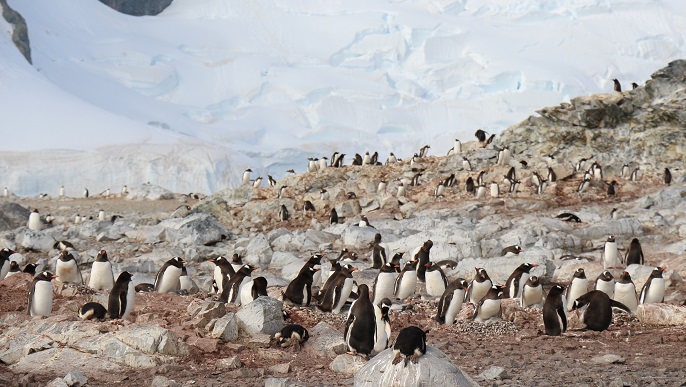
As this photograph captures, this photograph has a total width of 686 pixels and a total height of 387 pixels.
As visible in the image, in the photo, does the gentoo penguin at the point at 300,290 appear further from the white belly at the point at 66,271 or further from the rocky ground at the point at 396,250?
the white belly at the point at 66,271

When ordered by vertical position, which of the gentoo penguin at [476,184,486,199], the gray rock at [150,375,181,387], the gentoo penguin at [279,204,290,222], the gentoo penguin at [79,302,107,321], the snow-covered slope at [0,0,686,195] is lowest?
the gray rock at [150,375,181,387]

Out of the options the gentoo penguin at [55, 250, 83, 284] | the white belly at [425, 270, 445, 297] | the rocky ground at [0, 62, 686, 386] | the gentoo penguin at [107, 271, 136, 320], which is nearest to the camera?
the rocky ground at [0, 62, 686, 386]

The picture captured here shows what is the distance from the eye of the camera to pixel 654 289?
8.83 metres

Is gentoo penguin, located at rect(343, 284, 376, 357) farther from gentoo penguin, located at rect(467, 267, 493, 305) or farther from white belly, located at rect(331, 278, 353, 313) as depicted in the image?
gentoo penguin, located at rect(467, 267, 493, 305)

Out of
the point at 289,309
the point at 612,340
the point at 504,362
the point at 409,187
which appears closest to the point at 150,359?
the point at 289,309

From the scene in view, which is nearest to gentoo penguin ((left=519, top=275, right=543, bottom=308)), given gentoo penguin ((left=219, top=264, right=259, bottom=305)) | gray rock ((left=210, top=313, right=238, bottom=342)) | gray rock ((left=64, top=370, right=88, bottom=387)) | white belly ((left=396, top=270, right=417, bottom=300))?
white belly ((left=396, top=270, right=417, bottom=300))

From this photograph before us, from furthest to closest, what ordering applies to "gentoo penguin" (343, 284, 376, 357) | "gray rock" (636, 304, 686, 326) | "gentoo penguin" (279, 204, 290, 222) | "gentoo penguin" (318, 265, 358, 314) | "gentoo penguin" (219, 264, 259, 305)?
1. "gentoo penguin" (279, 204, 290, 222)
2. "gentoo penguin" (219, 264, 259, 305)
3. "gentoo penguin" (318, 265, 358, 314)
4. "gray rock" (636, 304, 686, 326)
5. "gentoo penguin" (343, 284, 376, 357)

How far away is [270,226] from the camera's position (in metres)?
19.5

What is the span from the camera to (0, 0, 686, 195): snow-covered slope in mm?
48562

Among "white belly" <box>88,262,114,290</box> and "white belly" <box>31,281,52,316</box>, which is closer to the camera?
"white belly" <box>31,281,52,316</box>

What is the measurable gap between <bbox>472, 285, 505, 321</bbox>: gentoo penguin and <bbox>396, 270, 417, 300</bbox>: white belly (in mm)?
1851

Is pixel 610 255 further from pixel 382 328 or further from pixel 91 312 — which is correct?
pixel 91 312

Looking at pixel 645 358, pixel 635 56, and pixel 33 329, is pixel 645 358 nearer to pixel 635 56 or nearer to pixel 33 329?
pixel 33 329

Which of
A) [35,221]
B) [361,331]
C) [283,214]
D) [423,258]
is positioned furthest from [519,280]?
[35,221]
